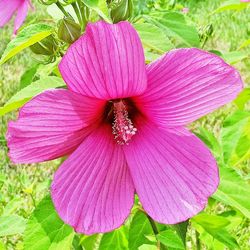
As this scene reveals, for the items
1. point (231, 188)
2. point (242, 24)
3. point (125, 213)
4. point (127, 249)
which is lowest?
point (242, 24)

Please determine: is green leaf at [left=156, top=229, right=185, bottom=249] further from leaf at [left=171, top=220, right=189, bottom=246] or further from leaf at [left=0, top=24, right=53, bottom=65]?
leaf at [left=0, top=24, right=53, bottom=65]

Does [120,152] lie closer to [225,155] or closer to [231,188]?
[231,188]

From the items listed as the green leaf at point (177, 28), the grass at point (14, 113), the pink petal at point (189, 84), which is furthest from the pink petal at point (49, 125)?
the grass at point (14, 113)

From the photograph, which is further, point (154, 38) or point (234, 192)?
point (234, 192)

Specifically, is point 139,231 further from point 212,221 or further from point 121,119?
point 121,119

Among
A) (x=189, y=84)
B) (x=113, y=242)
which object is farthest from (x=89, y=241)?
(x=189, y=84)

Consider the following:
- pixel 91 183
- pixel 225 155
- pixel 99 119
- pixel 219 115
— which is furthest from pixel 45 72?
pixel 219 115

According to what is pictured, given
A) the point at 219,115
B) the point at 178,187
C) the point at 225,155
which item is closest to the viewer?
the point at 178,187

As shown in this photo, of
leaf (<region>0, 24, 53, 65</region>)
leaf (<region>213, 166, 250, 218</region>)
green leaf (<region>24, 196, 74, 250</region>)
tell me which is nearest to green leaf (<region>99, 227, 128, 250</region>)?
green leaf (<region>24, 196, 74, 250</region>)
